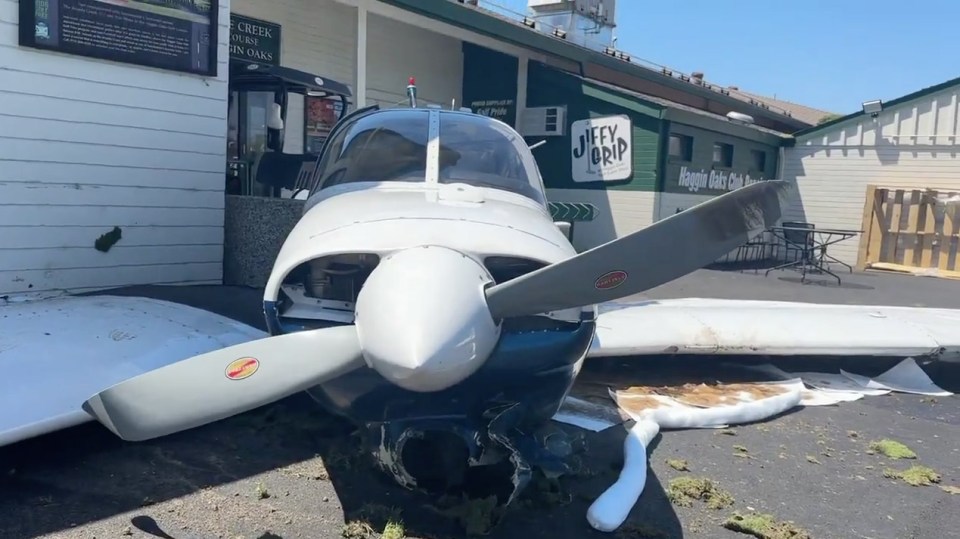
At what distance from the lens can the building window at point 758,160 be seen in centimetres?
1985

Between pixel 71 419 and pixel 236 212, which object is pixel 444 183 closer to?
pixel 71 419

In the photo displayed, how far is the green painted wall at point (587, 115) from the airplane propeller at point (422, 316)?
13.0 meters

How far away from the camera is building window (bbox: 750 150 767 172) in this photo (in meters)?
19.8

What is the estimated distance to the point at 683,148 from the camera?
55.3 ft

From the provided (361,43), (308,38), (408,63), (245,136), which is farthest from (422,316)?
(408,63)

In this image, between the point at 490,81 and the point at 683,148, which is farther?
the point at 683,148

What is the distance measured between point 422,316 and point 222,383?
81 centimetres

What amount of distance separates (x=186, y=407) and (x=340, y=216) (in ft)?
3.75

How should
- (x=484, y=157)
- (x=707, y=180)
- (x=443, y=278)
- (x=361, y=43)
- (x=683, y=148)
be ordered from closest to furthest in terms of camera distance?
1. (x=443, y=278)
2. (x=484, y=157)
3. (x=361, y=43)
4. (x=683, y=148)
5. (x=707, y=180)

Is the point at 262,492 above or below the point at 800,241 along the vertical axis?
below

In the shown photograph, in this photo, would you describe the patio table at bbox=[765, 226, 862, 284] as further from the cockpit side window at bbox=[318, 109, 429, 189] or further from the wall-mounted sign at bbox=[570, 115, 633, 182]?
the cockpit side window at bbox=[318, 109, 429, 189]

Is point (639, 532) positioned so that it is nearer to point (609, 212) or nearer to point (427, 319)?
point (427, 319)

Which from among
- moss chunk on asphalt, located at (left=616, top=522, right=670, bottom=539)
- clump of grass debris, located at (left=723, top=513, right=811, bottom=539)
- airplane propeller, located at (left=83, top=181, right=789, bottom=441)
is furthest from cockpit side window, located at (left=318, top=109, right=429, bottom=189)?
clump of grass debris, located at (left=723, top=513, right=811, bottom=539)

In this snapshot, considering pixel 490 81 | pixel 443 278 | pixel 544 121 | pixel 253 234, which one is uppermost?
pixel 490 81
